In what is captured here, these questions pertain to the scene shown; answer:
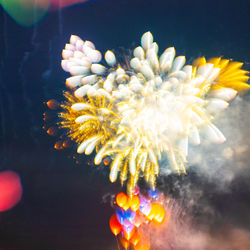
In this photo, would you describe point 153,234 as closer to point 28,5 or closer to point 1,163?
point 1,163

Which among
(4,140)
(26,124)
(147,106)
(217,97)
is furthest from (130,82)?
(4,140)

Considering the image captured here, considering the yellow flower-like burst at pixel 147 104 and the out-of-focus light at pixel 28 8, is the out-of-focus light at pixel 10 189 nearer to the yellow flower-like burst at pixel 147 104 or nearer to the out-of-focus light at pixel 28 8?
the yellow flower-like burst at pixel 147 104

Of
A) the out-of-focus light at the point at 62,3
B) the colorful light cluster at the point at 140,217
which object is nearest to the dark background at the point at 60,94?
the out-of-focus light at the point at 62,3

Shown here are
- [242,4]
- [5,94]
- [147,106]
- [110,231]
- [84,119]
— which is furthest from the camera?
[5,94]

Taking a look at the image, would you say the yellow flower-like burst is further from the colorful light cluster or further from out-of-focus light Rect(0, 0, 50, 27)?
out-of-focus light Rect(0, 0, 50, 27)

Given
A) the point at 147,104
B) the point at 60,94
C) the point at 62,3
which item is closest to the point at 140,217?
the point at 147,104

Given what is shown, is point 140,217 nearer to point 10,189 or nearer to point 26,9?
point 10,189
